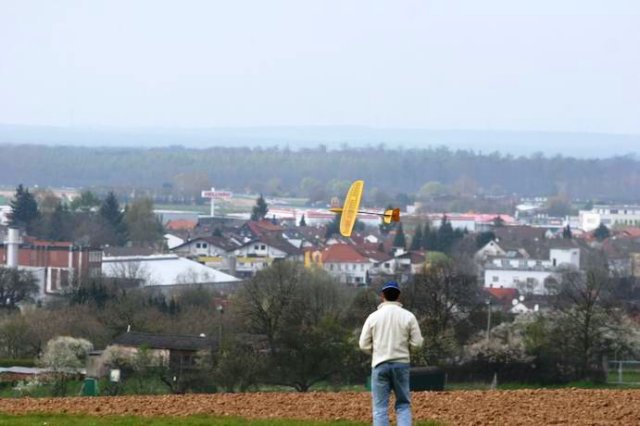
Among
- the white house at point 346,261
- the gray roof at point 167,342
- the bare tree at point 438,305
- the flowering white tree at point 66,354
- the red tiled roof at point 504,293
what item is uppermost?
the bare tree at point 438,305

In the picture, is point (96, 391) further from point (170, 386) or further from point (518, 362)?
point (518, 362)

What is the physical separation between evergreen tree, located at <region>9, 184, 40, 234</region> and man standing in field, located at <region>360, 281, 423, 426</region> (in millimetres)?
101246

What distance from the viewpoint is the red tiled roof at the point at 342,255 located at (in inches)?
4154

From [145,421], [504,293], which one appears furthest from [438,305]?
[504,293]

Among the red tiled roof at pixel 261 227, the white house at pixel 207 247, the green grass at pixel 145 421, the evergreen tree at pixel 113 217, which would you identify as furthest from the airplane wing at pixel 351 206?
the red tiled roof at pixel 261 227

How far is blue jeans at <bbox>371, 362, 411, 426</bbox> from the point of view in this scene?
13703mm

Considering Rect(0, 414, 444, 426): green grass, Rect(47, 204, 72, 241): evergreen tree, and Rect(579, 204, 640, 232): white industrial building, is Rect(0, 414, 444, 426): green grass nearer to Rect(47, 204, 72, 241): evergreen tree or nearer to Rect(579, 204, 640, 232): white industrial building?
Rect(47, 204, 72, 241): evergreen tree

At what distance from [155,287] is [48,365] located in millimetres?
33601

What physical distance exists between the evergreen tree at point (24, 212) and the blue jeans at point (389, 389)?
101m

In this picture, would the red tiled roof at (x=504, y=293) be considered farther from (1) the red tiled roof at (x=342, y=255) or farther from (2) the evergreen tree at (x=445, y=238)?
(2) the evergreen tree at (x=445, y=238)

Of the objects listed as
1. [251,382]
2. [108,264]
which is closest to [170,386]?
[251,382]

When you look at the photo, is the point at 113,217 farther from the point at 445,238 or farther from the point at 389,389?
the point at 389,389

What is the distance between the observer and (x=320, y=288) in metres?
59.3

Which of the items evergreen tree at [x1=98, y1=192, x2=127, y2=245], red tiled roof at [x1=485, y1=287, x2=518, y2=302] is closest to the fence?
red tiled roof at [x1=485, y1=287, x2=518, y2=302]
